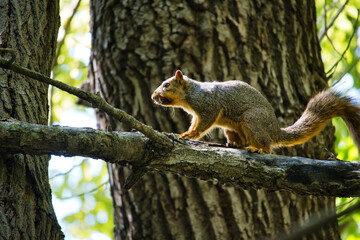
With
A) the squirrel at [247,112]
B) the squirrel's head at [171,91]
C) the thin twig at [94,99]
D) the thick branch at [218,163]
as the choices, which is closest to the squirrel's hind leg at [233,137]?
the squirrel at [247,112]

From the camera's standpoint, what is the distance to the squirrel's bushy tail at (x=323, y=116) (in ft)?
9.93

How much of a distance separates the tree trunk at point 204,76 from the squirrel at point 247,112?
1.20 ft

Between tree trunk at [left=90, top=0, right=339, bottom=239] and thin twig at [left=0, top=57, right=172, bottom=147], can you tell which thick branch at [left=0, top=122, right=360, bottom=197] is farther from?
tree trunk at [left=90, top=0, right=339, bottom=239]

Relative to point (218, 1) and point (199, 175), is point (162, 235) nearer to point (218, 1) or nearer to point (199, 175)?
point (199, 175)

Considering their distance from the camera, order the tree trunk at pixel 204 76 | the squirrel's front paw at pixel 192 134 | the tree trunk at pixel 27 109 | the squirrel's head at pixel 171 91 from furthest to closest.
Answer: the tree trunk at pixel 204 76
the squirrel's head at pixel 171 91
the squirrel's front paw at pixel 192 134
the tree trunk at pixel 27 109

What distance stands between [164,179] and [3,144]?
2126mm

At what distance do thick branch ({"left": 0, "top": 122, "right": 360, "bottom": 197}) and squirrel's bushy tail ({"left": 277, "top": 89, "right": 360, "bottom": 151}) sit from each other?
104cm

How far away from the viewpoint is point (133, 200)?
12.5 ft

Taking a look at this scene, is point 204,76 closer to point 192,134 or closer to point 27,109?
point 192,134

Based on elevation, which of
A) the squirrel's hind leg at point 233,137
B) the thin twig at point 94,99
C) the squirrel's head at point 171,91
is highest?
the squirrel's head at point 171,91

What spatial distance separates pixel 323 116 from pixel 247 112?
2.04 ft

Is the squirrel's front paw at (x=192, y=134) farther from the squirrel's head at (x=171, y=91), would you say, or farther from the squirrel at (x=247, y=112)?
the squirrel's head at (x=171, y=91)

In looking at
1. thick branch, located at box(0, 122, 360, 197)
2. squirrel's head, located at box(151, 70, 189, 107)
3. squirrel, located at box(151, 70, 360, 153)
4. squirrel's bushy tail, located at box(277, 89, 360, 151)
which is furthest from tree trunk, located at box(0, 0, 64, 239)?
squirrel's bushy tail, located at box(277, 89, 360, 151)

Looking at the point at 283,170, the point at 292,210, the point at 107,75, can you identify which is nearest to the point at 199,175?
the point at 283,170
